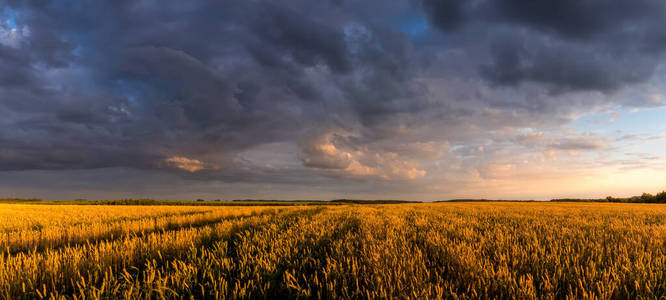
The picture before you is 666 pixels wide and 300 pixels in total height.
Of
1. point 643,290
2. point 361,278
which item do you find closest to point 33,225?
point 361,278

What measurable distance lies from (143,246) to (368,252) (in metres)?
4.61

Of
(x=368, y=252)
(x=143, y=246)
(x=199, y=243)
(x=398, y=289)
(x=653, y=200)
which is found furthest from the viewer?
(x=653, y=200)

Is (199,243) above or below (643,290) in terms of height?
below

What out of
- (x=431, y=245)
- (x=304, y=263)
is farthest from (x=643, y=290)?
(x=304, y=263)

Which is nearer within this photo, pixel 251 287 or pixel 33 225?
pixel 251 287

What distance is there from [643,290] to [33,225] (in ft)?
68.6

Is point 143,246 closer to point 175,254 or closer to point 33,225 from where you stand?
point 175,254

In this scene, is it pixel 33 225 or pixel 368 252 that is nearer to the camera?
pixel 368 252

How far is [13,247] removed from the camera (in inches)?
293

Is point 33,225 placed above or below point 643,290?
below

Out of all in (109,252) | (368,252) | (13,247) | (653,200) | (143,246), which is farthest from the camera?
(653,200)

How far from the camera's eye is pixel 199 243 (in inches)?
231

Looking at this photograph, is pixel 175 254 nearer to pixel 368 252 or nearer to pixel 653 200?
pixel 368 252

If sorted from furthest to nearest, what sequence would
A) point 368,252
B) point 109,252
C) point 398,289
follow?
point 109,252, point 368,252, point 398,289
